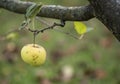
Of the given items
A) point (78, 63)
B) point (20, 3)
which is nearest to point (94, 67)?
point (78, 63)

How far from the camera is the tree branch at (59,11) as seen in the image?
101 cm

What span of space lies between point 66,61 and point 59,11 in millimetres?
2313

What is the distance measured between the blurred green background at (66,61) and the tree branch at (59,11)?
Result: 172 centimetres

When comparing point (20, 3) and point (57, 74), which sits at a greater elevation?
point (20, 3)

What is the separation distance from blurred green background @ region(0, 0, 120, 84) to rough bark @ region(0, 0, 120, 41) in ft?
5.66

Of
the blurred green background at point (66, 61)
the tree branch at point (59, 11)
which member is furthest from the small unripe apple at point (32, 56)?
the blurred green background at point (66, 61)

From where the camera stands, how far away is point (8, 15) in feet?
13.0

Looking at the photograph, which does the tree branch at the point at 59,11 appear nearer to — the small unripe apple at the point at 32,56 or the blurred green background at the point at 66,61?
the small unripe apple at the point at 32,56

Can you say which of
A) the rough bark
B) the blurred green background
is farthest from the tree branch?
the blurred green background

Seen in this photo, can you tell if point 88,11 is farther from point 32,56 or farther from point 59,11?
point 32,56

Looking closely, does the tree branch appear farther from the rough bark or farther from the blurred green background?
the blurred green background

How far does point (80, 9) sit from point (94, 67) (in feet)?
7.52

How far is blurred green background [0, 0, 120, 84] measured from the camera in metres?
3.08

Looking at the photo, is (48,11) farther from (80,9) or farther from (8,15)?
(8,15)
